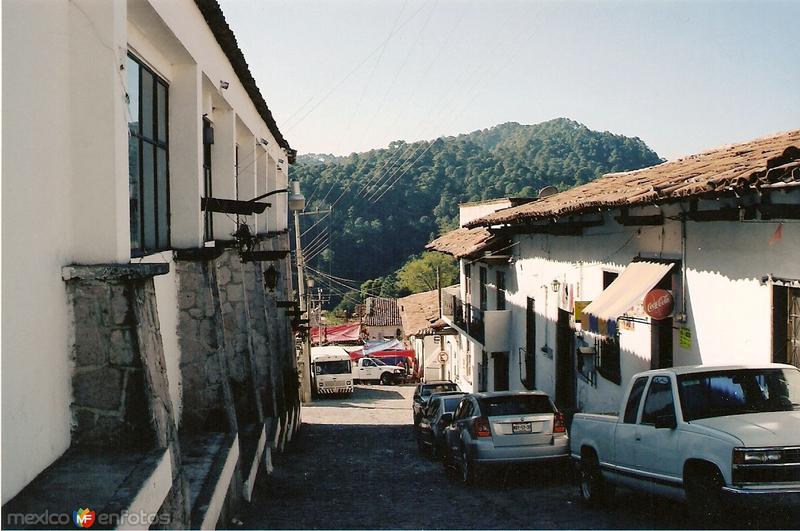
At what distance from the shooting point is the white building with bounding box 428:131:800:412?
860 cm

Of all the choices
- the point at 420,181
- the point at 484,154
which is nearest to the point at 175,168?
the point at 420,181

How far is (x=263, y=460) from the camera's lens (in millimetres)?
12711

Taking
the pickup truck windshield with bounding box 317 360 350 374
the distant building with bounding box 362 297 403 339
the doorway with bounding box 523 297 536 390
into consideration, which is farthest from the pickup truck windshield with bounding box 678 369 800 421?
the distant building with bounding box 362 297 403 339

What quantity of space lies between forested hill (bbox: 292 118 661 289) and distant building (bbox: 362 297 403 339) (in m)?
5.34

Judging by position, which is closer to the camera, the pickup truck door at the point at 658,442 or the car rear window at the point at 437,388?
the pickup truck door at the point at 658,442

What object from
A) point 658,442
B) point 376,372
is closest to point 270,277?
point 658,442

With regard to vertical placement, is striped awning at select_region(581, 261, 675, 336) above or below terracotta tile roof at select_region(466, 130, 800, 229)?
below

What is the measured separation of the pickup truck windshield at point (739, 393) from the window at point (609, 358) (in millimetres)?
6120

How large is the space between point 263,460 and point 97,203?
24.2ft

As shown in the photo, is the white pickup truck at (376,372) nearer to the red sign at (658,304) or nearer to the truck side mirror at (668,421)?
the red sign at (658,304)

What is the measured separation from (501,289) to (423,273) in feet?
198

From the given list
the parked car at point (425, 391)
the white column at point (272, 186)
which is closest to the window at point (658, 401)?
the parked car at point (425, 391)

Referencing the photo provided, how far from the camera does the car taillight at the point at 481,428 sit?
12266 mm

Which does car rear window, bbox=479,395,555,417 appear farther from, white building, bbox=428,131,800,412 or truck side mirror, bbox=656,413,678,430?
truck side mirror, bbox=656,413,678,430
